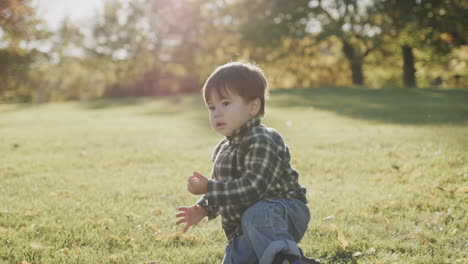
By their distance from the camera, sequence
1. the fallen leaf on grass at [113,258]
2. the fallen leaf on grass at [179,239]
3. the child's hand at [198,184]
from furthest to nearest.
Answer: the fallen leaf on grass at [179,239], the fallen leaf on grass at [113,258], the child's hand at [198,184]

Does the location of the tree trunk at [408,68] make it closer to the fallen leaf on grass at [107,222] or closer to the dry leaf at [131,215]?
the dry leaf at [131,215]

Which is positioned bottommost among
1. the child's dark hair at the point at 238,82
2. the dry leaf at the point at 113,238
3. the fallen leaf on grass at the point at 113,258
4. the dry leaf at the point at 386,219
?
the dry leaf at the point at 386,219

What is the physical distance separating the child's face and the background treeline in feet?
69.4

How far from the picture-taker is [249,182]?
2170mm

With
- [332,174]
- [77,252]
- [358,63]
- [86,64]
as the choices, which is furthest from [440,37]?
[86,64]

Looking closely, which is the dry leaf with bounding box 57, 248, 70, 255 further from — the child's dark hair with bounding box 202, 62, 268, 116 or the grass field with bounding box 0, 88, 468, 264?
the child's dark hair with bounding box 202, 62, 268, 116

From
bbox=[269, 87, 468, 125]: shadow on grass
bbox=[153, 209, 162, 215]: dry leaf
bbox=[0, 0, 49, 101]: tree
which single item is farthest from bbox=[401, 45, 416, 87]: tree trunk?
bbox=[153, 209, 162, 215]: dry leaf

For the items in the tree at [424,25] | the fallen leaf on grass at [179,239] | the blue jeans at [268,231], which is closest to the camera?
the blue jeans at [268,231]

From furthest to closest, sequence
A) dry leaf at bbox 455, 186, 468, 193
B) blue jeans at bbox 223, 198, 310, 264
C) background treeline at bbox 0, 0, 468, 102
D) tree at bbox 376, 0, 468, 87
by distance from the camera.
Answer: background treeline at bbox 0, 0, 468, 102 → tree at bbox 376, 0, 468, 87 → dry leaf at bbox 455, 186, 468, 193 → blue jeans at bbox 223, 198, 310, 264

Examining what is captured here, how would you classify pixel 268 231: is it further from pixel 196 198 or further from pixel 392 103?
pixel 392 103

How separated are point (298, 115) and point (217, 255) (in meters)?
9.32

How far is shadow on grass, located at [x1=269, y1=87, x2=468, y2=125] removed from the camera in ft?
34.5

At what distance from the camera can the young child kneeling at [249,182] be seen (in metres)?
2.15

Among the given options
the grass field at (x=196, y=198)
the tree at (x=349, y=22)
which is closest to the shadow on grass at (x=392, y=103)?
the grass field at (x=196, y=198)
